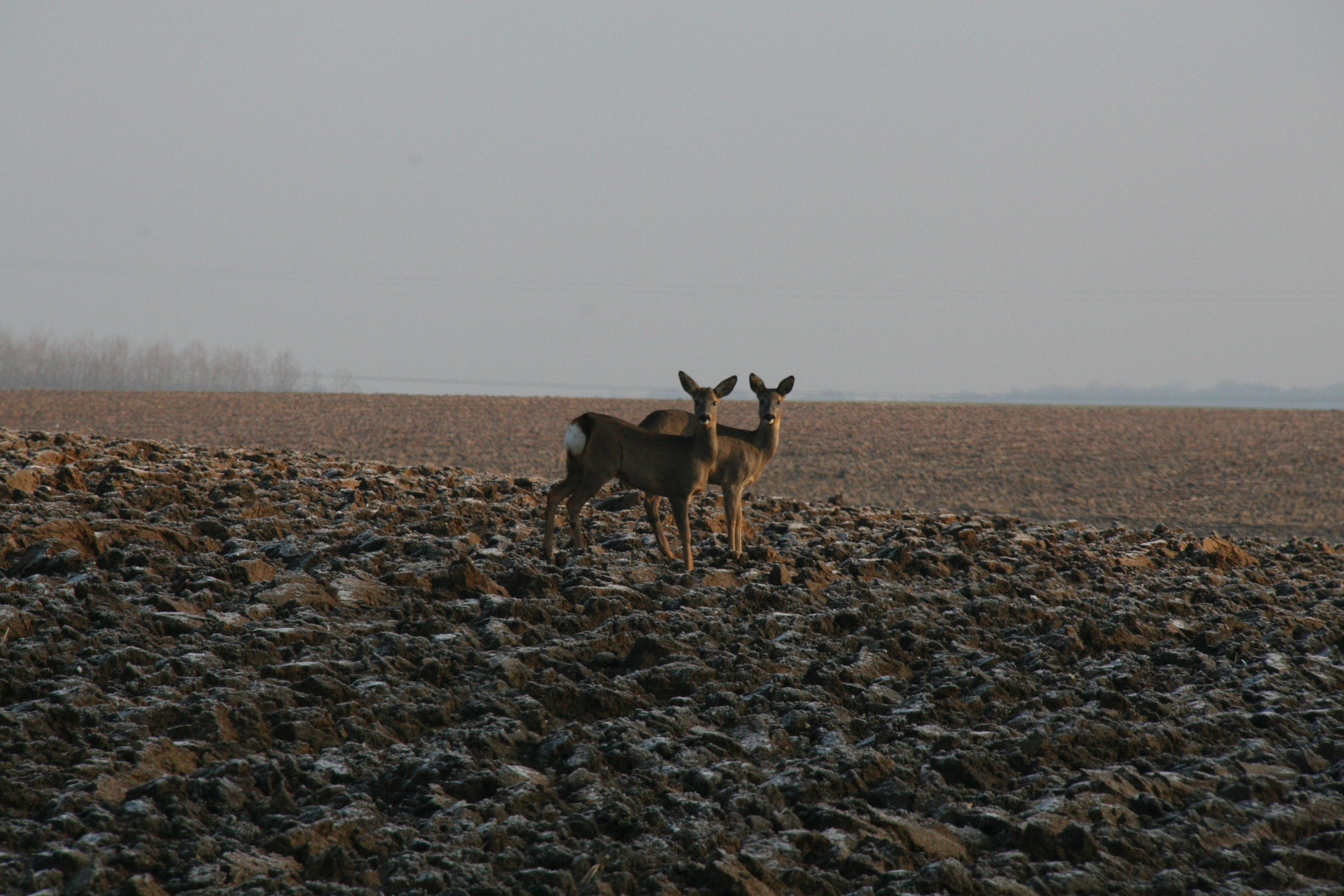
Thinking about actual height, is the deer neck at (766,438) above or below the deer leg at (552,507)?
above

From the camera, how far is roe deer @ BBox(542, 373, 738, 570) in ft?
32.6

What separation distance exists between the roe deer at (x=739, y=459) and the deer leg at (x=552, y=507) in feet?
2.87

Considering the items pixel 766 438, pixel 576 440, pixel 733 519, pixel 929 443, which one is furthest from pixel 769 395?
pixel 929 443

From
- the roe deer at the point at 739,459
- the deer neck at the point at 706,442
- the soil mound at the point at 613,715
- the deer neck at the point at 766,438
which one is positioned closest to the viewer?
the soil mound at the point at 613,715

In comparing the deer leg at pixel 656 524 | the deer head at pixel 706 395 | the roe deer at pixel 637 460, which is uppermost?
the deer head at pixel 706 395

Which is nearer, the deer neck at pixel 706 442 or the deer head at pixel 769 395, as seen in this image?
the deer neck at pixel 706 442

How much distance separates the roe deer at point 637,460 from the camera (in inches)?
392

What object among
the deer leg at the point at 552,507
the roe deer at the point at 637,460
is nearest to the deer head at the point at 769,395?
the roe deer at the point at 637,460

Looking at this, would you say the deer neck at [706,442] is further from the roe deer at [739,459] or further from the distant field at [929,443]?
the distant field at [929,443]

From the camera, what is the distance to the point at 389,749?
5.80 meters

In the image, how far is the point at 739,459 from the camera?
11.0 m

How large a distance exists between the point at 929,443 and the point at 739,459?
35.0 meters

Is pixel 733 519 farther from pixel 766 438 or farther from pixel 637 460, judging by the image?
pixel 637 460

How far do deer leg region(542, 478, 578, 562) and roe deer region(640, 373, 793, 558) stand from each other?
0.87 m
